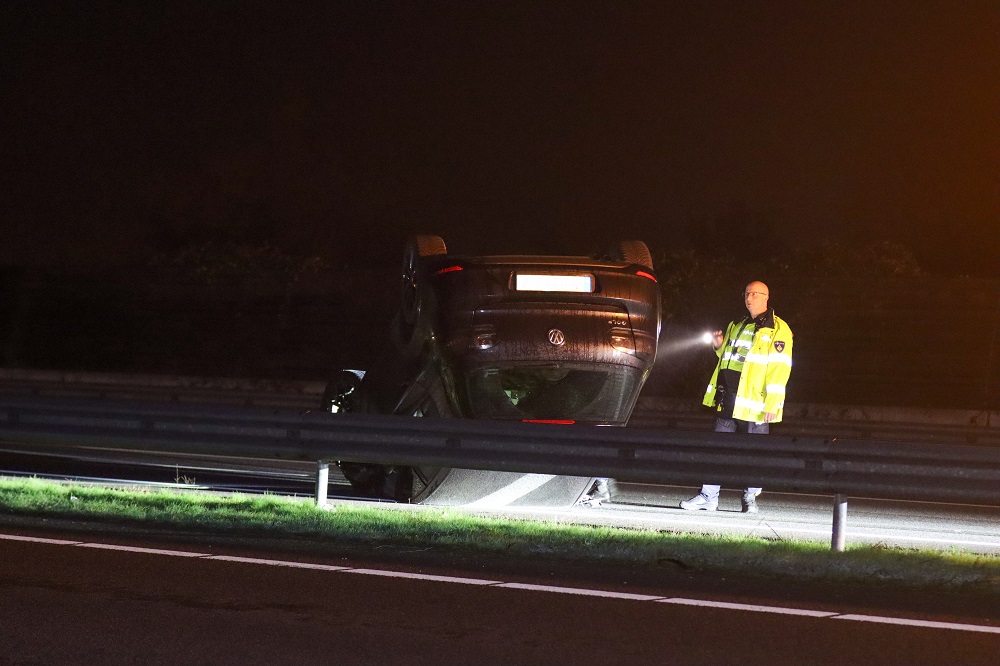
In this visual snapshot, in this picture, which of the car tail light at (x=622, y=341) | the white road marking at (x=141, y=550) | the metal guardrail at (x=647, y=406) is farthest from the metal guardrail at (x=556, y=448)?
the metal guardrail at (x=647, y=406)

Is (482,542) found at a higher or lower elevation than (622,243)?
lower

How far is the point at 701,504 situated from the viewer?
10148mm

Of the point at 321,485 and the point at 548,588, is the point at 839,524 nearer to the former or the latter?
the point at 548,588

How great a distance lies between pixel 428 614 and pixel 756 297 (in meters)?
4.69

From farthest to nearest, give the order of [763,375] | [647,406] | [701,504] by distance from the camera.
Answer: [647,406]
[701,504]
[763,375]

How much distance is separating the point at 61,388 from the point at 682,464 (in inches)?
809

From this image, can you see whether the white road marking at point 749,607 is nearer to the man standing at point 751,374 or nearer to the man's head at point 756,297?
the man standing at point 751,374

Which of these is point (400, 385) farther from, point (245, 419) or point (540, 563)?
point (540, 563)

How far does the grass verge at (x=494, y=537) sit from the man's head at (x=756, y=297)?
→ 2.26 metres

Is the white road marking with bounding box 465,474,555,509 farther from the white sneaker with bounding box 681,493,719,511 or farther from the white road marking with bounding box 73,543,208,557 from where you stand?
the white road marking with bounding box 73,543,208,557

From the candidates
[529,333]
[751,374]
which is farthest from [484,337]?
[751,374]

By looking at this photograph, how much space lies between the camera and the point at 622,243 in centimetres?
946

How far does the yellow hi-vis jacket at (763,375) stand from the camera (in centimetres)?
981

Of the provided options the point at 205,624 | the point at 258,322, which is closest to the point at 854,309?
the point at 258,322
